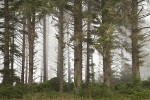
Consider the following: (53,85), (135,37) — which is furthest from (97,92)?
(53,85)

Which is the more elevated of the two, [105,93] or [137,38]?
[137,38]

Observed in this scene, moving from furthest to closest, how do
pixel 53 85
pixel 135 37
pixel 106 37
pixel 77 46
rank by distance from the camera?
pixel 53 85, pixel 135 37, pixel 77 46, pixel 106 37

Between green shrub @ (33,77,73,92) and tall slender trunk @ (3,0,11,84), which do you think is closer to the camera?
tall slender trunk @ (3,0,11,84)

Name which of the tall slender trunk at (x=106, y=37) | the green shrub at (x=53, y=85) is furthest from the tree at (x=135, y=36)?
the green shrub at (x=53, y=85)

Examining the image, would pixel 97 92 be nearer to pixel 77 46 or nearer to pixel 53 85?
pixel 77 46

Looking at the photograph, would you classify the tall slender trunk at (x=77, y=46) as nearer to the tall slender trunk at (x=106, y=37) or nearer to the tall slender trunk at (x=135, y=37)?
the tall slender trunk at (x=106, y=37)

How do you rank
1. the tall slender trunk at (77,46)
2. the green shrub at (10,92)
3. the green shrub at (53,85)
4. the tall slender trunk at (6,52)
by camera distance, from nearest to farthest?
the green shrub at (10,92) < the tall slender trunk at (77,46) < the tall slender trunk at (6,52) < the green shrub at (53,85)

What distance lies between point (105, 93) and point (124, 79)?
61.4 feet

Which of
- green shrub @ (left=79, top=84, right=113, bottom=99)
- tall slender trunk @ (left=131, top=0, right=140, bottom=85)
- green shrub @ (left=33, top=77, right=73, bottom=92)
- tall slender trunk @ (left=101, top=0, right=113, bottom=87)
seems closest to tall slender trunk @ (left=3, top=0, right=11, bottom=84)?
green shrub @ (left=33, top=77, right=73, bottom=92)

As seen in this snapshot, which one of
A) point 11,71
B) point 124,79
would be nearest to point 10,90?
point 11,71

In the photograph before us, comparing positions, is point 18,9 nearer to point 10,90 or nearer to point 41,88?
point 10,90

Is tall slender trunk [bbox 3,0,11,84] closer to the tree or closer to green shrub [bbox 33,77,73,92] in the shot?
green shrub [bbox 33,77,73,92]

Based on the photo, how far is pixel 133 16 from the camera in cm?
1969

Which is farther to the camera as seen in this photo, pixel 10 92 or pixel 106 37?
pixel 10 92
